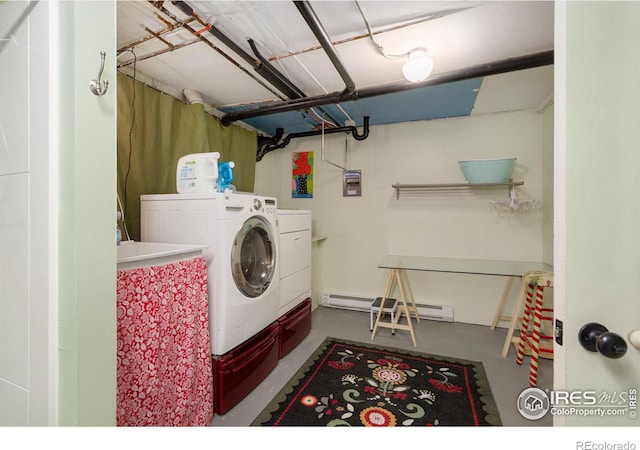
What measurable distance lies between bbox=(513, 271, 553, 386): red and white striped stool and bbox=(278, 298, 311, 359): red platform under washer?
5.77ft

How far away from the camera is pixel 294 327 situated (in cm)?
241

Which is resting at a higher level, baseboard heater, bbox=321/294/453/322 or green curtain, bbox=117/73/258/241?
green curtain, bbox=117/73/258/241

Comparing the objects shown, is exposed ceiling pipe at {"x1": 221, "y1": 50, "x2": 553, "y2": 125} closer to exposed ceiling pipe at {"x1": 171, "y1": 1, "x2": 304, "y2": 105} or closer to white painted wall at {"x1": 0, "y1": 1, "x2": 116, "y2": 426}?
exposed ceiling pipe at {"x1": 171, "y1": 1, "x2": 304, "y2": 105}

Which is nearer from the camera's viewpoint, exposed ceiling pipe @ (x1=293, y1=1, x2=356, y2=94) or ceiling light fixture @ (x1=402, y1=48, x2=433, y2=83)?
exposed ceiling pipe @ (x1=293, y1=1, x2=356, y2=94)

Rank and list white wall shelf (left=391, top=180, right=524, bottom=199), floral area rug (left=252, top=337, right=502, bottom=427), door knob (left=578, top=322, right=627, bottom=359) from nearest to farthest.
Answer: door knob (left=578, top=322, right=627, bottom=359) < floral area rug (left=252, top=337, right=502, bottom=427) < white wall shelf (left=391, top=180, right=524, bottom=199)

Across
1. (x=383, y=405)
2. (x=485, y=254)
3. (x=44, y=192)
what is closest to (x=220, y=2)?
(x=44, y=192)

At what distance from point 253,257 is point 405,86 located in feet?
5.46

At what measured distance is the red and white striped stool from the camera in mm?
1915

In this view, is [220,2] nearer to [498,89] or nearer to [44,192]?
[44,192]

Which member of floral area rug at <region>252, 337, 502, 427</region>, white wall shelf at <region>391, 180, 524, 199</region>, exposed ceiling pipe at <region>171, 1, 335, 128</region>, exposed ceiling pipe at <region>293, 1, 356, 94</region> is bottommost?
floral area rug at <region>252, 337, 502, 427</region>

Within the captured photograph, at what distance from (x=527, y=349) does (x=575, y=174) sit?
2.45m

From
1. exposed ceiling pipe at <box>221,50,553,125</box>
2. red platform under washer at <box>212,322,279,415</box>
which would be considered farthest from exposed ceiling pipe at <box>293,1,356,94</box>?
red platform under washer at <box>212,322,279,415</box>

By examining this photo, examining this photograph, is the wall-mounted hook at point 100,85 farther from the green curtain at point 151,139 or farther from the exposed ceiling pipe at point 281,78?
the green curtain at point 151,139
